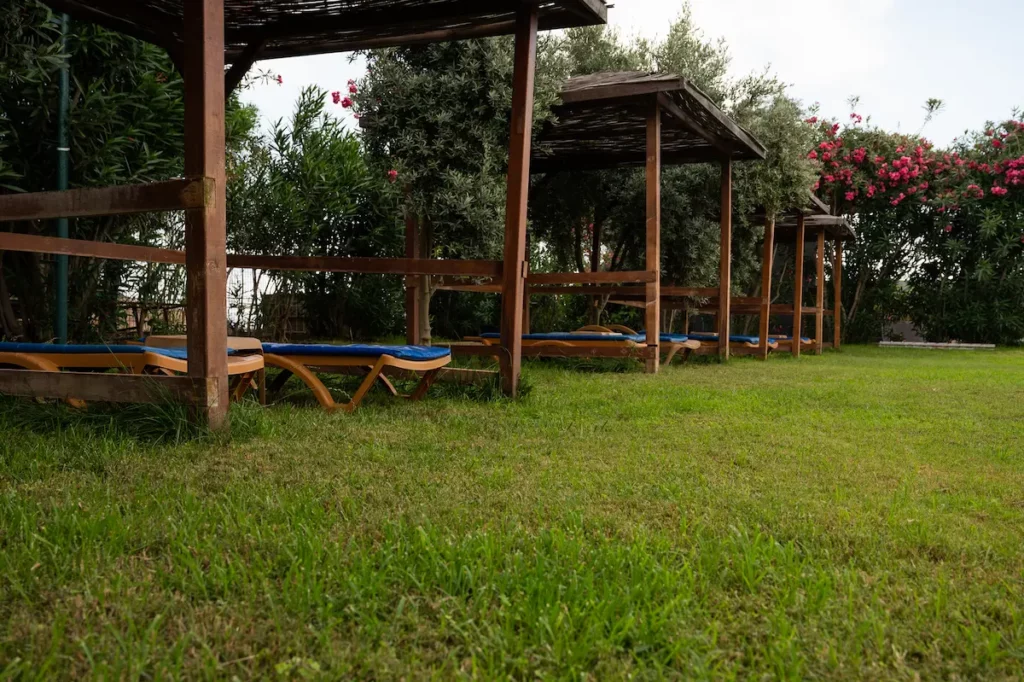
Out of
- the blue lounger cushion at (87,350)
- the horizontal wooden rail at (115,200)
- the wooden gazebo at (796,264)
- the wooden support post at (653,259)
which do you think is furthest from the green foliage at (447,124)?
the wooden gazebo at (796,264)

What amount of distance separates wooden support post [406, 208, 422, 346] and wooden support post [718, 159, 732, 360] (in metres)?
4.30

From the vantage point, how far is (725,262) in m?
10.0

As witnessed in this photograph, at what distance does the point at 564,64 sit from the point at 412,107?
2.28 m

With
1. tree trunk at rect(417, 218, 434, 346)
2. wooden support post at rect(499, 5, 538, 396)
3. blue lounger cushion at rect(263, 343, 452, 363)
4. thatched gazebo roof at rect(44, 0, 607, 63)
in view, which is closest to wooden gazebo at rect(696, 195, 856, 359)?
tree trunk at rect(417, 218, 434, 346)

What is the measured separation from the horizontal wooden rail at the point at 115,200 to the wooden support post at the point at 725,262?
300 inches

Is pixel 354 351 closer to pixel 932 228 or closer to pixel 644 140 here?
pixel 644 140

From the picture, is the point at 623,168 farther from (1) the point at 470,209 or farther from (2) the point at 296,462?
(2) the point at 296,462

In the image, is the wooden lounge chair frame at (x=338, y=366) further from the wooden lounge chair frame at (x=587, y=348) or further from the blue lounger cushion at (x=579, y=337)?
the blue lounger cushion at (x=579, y=337)

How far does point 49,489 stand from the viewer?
2611 millimetres

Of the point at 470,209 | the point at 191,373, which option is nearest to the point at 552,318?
the point at 470,209

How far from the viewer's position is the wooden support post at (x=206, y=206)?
3.38 meters

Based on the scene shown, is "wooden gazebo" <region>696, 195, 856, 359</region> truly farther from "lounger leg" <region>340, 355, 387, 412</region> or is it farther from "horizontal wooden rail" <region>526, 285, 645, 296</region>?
"lounger leg" <region>340, 355, 387, 412</region>

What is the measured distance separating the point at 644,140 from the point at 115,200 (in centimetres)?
674

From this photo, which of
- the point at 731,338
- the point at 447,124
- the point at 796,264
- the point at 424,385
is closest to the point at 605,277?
the point at 447,124
